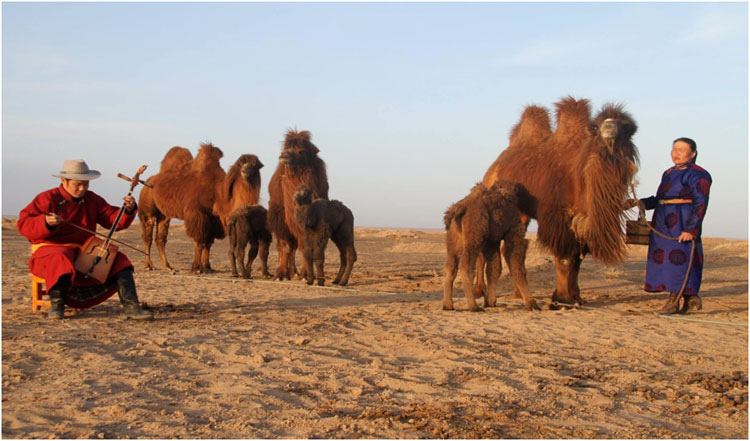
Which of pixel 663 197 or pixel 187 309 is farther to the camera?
pixel 663 197

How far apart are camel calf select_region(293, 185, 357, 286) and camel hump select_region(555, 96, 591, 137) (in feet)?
11.5

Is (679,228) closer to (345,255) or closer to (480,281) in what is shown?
(480,281)

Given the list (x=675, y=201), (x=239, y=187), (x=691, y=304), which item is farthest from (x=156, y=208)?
(x=691, y=304)

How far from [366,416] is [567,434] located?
109cm

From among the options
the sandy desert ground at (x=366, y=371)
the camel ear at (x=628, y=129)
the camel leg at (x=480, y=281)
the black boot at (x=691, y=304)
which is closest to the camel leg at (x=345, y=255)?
the sandy desert ground at (x=366, y=371)

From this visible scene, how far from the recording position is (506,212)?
7.88 m

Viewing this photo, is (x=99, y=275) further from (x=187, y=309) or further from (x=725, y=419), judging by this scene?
(x=725, y=419)

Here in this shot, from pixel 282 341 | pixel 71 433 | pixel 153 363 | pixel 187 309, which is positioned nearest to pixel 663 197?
pixel 282 341

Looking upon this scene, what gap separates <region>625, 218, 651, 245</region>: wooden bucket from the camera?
27.5 feet

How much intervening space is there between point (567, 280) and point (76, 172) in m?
5.99

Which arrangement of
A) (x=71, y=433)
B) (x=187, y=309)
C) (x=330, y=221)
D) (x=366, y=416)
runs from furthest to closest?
(x=330, y=221), (x=187, y=309), (x=366, y=416), (x=71, y=433)

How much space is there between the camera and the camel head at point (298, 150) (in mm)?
11102

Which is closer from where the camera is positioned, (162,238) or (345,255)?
(345,255)

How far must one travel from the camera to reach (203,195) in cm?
1260
